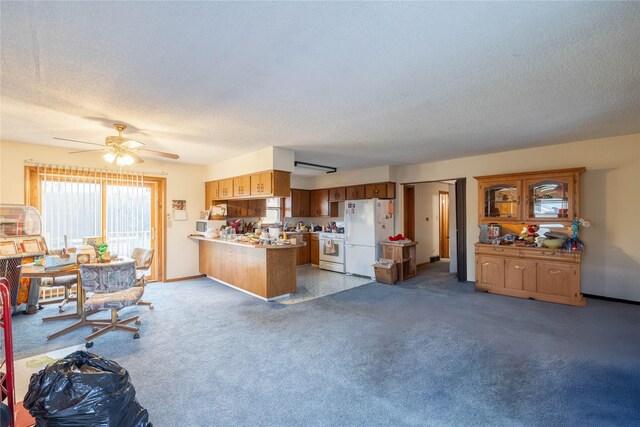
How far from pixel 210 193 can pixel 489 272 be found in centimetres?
560

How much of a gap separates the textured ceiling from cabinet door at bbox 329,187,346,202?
11.5ft

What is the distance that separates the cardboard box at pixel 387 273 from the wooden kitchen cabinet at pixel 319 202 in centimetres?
254

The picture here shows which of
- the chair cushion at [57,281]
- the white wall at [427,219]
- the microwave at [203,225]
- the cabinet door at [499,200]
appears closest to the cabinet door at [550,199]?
the cabinet door at [499,200]

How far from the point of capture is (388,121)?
3482 millimetres

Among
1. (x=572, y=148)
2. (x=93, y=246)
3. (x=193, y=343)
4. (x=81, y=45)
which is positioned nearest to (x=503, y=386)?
(x=193, y=343)

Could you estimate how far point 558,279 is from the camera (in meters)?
4.30

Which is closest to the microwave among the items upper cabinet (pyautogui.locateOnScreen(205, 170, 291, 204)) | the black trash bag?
upper cabinet (pyautogui.locateOnScreen(205, 170, 291, 204))

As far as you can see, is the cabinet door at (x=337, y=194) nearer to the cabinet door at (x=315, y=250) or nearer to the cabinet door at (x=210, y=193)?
the cabinet door at (x=315, y=250)

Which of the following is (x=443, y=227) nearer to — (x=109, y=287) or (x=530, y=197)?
(x=530, y=197)

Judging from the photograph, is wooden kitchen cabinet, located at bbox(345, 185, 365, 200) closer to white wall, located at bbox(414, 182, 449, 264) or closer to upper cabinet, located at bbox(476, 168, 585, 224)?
white wall, located at bbox(414, 182, 449, 264)

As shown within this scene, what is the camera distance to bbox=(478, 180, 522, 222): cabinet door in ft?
16.0

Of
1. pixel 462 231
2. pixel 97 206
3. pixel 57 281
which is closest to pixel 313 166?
→ pixel 462 231

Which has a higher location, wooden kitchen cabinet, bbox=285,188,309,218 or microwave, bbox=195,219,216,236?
wooden kitchen cabinet, bbox=285,188,309,218

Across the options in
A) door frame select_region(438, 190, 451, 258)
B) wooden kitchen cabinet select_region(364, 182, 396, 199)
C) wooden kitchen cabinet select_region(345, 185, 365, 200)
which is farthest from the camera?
door frame select_region(438, 190, 451, 258)
